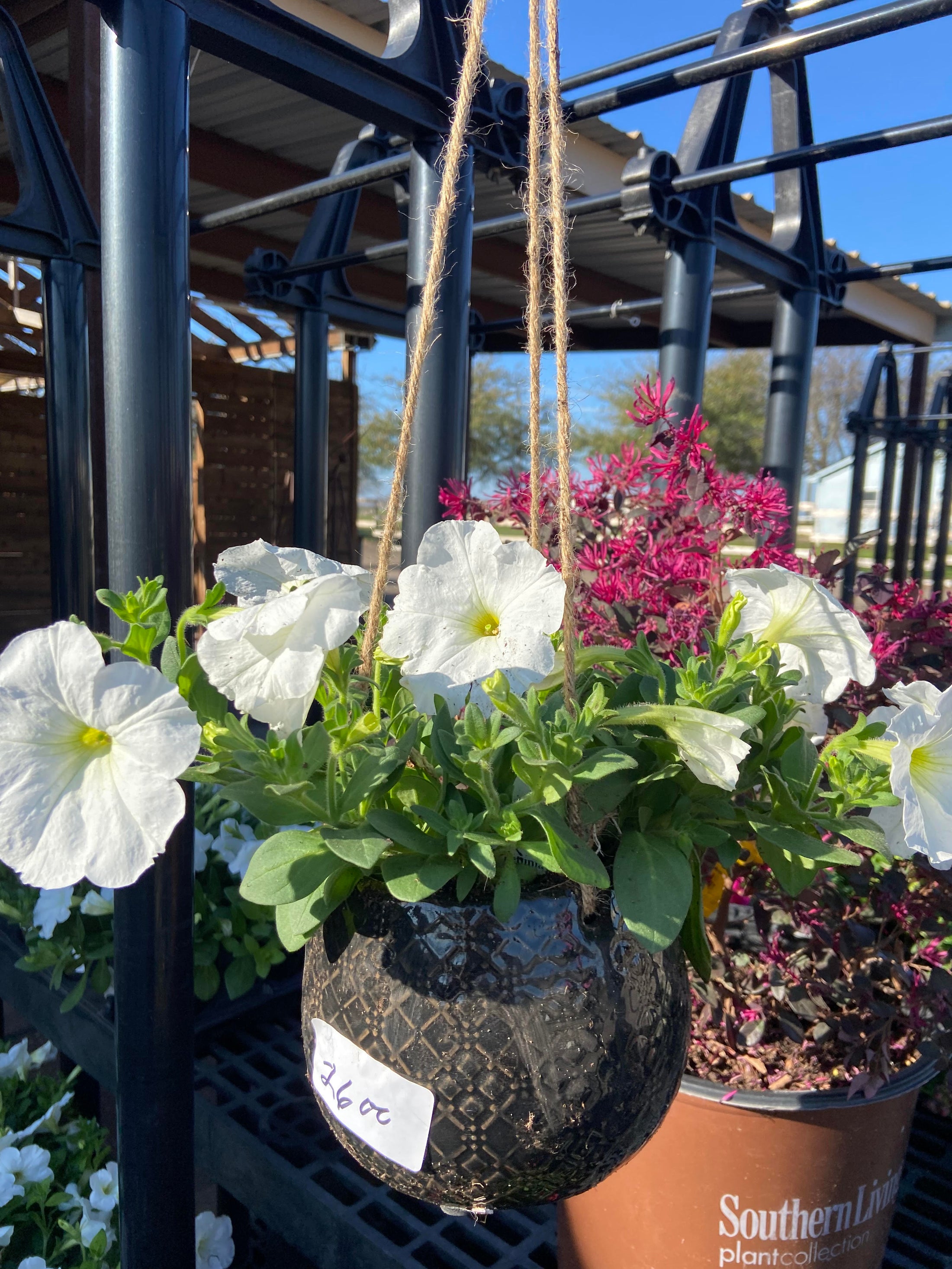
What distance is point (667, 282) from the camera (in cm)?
206

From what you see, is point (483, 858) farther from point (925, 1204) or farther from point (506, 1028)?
point (925, 1204)

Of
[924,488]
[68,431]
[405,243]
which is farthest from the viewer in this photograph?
[924,488]

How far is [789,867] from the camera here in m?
0.72

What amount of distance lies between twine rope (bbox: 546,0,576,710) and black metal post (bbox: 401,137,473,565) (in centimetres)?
80

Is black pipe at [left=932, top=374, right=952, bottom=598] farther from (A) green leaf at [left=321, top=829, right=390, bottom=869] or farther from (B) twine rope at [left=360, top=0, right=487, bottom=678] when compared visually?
(A) green leaf at [left=321, top=829, right=390, bottom=869]

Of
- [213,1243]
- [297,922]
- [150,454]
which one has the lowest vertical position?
[213,1243]

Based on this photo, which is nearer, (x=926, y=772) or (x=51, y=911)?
(x=926, y=772)

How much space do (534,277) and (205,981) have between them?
4.81 feet

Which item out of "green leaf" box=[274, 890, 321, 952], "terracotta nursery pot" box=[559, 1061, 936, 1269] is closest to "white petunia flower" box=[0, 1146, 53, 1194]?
"terracotta nursery pot" box=[559, 1061, 936, 1269]

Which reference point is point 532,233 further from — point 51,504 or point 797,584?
point 51,504

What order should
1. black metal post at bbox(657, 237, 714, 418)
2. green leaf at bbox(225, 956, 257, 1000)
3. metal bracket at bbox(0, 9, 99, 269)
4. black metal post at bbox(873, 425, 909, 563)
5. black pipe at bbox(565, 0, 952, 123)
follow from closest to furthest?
black pipe at bbox(565, 0, 952, 123) < green leaf at bbox(225, 956, 257, 1000) < black metal post at bbox(657, 237, 714, 418) < metal bracket at bbox(0, 9, 99, 269) < black metal post at bbox(873, 425, 909, 563)

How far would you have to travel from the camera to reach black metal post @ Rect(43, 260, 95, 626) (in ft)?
7.40

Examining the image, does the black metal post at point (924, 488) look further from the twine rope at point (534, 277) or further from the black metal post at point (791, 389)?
the twine rope at point (534, 277)

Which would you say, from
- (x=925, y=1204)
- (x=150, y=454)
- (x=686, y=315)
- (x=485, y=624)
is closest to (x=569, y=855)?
(x=485, y=624)
